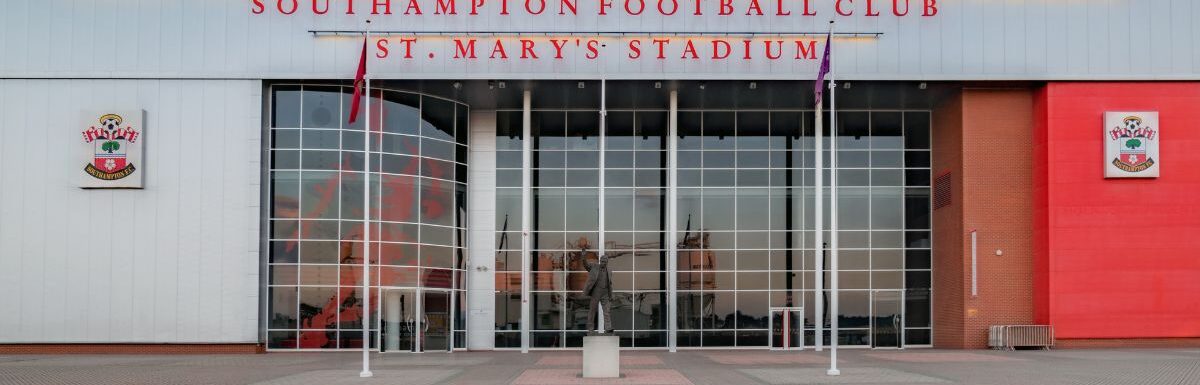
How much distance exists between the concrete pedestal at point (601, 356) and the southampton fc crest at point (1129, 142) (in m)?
18.3

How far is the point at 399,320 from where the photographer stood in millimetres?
34000

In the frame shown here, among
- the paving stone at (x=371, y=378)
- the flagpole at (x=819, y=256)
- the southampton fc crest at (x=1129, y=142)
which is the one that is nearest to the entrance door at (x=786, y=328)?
the flagpole at (x=819, y=256)

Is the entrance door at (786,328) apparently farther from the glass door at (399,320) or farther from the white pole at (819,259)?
the glass door at (399,320)

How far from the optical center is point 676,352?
3406cm

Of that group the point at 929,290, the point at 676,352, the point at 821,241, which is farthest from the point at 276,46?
the point at 929,290

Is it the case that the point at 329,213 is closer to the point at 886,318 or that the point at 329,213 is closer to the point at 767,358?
the point at 767,358

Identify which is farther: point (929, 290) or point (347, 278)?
point (929, 290)

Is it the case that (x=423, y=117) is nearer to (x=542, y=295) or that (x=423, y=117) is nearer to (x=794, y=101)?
(x=542, y=295)

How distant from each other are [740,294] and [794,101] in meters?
6.30

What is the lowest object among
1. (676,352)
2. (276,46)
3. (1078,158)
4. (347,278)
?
(676,352)

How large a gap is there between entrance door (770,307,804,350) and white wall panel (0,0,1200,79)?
786 centimetres

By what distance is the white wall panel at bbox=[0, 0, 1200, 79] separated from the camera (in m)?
32.8

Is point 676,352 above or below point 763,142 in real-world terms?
below

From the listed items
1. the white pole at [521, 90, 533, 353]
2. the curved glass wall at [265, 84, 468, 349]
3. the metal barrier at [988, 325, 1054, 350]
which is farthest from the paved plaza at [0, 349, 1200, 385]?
the curved glass wall at [265, 84, 468, 349]
